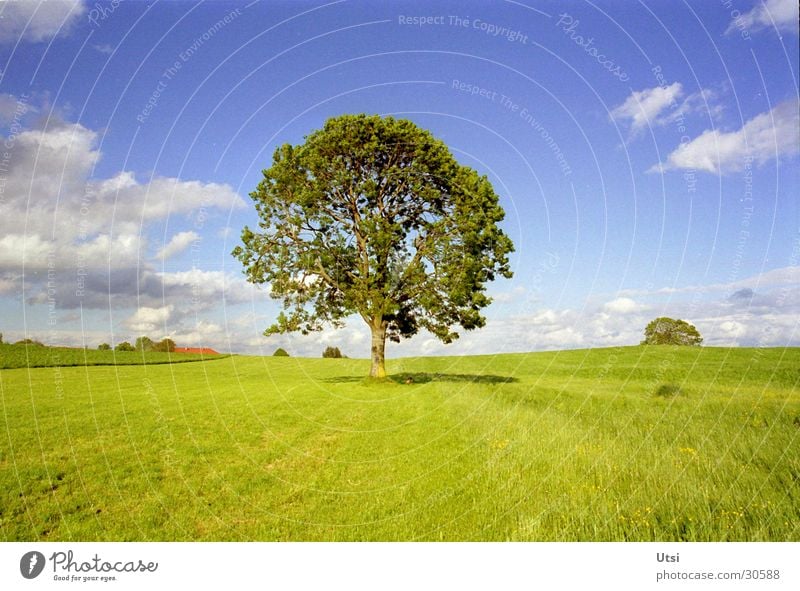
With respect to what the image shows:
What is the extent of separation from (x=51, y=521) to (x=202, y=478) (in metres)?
2.64

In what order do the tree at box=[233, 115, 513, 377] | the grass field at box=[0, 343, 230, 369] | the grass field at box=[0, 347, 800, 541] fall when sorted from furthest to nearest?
the grass field at box=[0, 343, 230, 369]
the tree at box=[233, 115, 513, 377]
the grass field at box=[0, 347, 800, 541]

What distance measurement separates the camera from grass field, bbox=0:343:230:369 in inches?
1939

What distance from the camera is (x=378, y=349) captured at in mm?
29375

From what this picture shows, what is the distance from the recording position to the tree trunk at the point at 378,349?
29344mm

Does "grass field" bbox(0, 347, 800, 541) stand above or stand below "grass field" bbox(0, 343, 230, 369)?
below

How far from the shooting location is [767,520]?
17.8 ft

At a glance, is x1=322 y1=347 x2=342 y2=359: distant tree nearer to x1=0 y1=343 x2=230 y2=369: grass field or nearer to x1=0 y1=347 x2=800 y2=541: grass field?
x1=0 y1=343 x2=230 y2=369: grass field

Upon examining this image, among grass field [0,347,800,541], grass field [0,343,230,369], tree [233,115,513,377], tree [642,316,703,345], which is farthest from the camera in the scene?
tree [642,316,703,345]

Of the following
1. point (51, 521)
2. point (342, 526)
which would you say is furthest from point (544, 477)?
point (51, 521)

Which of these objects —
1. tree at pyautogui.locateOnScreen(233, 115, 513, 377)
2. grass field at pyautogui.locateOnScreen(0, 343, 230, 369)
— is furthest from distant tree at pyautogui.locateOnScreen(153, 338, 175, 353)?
tree at pyautogui.locateOnScreen(233, 115, 513, 377)

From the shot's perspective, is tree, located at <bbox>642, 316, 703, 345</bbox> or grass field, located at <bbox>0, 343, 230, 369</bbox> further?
tree, located at <bbox>642, 316, 703, 345</bbox>

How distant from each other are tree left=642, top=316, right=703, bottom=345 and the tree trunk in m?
61.6

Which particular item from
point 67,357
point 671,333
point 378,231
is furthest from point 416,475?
point 671,333
